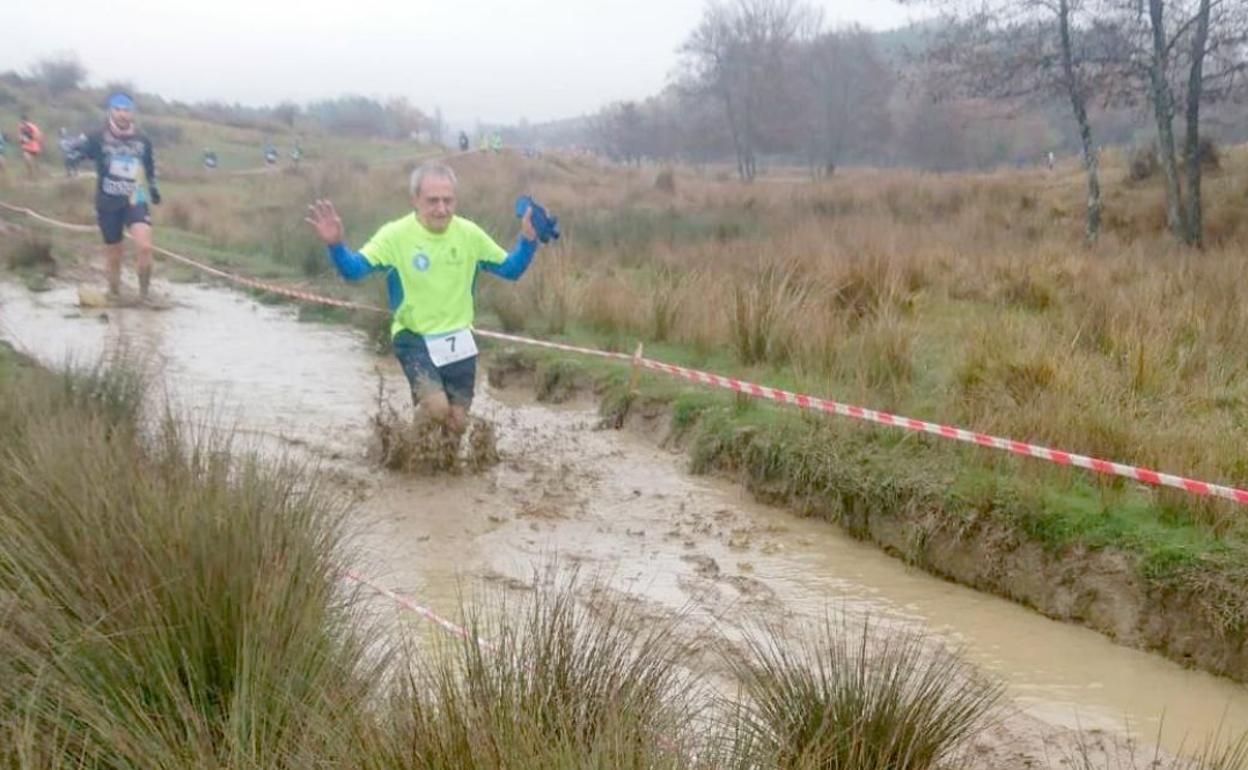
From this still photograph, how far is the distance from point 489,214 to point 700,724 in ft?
51.6

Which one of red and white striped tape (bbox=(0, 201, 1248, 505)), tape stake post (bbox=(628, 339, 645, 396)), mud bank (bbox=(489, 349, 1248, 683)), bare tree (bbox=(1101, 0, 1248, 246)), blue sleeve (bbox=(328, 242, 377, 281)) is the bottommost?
mud bank (bbox=(489, 349, 1248, 683))

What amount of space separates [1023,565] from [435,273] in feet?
11.4

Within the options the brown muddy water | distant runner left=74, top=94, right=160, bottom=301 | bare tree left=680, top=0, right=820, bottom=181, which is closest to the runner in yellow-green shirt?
the brown muddy water

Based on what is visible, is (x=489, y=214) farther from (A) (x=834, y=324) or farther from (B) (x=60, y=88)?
(B) (x=60, y=88)

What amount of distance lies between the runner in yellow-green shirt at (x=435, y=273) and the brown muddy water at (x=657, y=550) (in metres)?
0.68

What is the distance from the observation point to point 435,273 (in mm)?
6371

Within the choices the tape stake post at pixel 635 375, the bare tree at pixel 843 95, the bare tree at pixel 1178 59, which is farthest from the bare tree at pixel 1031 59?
Answer: the bare tree at pixel 843 95

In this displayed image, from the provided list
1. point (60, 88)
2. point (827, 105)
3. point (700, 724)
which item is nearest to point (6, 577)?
point (700, 724)

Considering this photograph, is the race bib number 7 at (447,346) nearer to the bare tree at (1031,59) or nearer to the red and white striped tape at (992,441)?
the red and white striped tape at (992,441)

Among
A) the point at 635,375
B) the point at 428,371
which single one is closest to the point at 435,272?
the point at 428,371

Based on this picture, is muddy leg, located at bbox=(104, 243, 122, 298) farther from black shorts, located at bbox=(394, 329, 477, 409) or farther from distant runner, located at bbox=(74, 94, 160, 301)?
black shorts, located at bbox=(394, 329, 477, 409)

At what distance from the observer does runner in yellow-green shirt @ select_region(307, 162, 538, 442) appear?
6242 mm

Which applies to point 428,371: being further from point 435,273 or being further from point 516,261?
point 516,261

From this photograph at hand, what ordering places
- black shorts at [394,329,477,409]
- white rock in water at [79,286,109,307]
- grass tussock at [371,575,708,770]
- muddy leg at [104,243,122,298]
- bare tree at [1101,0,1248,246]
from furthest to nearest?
bare tree at [1101,0,1248,246]
muddy leg at [104,243,122,298]
white rock in water at [79,286,109,307]
black shorts at [394,329,477,409]
grass tussock at [371,575,708,770]
